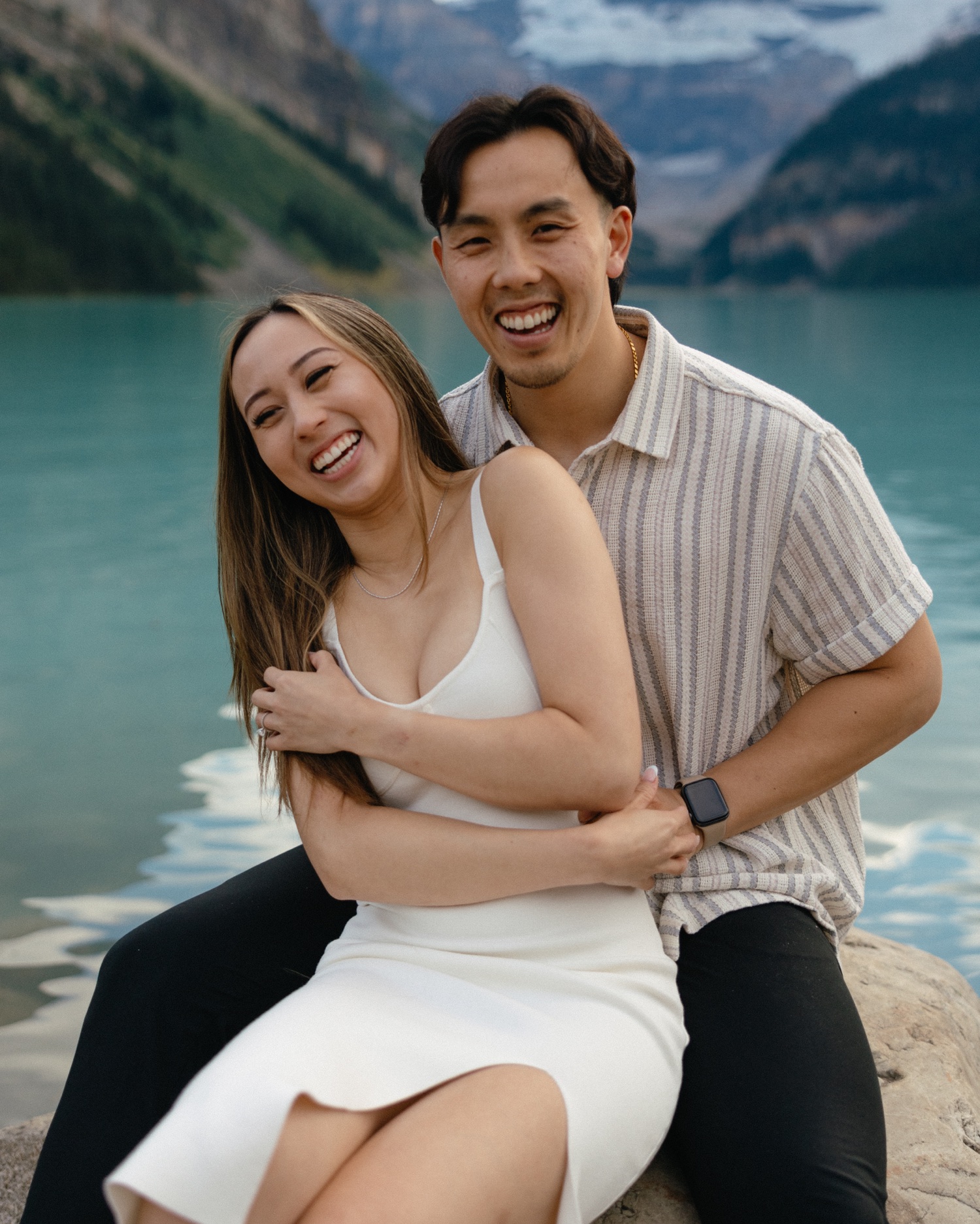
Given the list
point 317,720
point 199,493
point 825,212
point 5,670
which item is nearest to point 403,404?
point 317,720

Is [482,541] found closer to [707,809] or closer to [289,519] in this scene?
[289,519]

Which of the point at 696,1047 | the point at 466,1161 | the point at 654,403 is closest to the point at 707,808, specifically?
the point at 696,1047

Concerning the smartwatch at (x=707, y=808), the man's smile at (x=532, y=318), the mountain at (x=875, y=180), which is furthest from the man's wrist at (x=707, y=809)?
the mountain at (x=875, y=180)

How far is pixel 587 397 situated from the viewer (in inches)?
97.2

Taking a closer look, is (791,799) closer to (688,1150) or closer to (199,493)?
(688,1150)

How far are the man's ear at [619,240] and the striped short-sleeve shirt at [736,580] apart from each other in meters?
0.24

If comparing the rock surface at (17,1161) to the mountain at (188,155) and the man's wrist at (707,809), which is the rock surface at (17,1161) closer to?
the man's wrist at (707,809)

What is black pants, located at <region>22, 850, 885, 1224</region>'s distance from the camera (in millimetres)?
1796

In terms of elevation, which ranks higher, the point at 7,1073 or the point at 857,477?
the point at 857,477

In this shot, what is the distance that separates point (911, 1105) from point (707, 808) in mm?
713

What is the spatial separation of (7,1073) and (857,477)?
99.8 inches

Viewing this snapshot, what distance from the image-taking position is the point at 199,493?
11.4 meters

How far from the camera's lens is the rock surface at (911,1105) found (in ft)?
6.67

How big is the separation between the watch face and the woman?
215 mm
